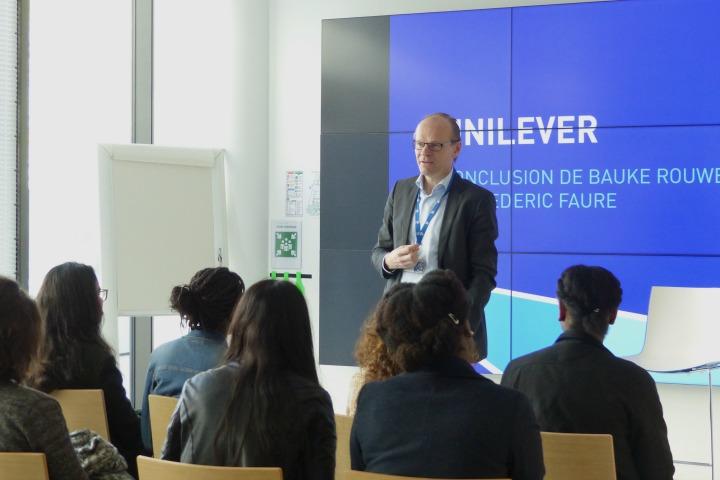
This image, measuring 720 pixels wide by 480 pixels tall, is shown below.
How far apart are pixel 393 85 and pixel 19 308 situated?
4.43 meters

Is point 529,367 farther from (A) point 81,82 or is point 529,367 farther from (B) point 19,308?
(A) point 81,82

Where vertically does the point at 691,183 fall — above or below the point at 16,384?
above

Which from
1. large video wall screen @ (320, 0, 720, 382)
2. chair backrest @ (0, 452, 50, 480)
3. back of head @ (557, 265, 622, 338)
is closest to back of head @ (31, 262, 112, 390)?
chair backrest @ (0, 452, 50, 480)

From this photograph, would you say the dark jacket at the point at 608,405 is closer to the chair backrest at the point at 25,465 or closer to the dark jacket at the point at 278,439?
the dark jacket at the point at 278,439

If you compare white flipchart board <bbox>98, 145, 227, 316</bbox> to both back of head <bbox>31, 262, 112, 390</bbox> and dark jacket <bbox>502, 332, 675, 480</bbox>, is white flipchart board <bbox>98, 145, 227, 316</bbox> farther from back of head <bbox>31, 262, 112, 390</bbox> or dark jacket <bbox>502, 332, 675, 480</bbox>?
dark jacket <bbox>502, 332, 675, 480</bbox>

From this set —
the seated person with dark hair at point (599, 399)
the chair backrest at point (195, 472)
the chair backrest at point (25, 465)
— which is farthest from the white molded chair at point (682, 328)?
the chair backrest at point (25, 465)

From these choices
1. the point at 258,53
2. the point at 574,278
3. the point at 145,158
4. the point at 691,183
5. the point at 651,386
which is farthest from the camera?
the point at 258,53

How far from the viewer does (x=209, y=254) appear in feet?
20.8

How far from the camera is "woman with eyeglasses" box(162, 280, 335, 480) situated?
2193mm

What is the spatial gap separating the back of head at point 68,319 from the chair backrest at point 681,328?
302 centimetres

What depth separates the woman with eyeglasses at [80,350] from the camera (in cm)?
317

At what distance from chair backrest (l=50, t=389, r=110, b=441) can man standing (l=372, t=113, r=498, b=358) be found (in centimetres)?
138

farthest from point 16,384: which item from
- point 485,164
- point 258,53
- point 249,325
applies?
point 258,53

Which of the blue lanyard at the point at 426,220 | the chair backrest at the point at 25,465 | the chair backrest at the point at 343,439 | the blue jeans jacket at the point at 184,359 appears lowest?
the chair backrest at the point at 343,439
